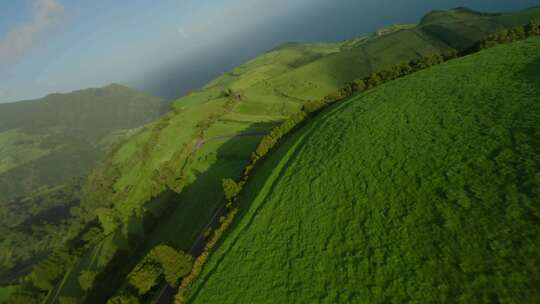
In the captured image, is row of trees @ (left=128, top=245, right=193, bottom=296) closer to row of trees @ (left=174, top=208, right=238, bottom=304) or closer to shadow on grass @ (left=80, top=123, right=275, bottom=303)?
row of trees @ (left=174, top=208, right=238, bottom=304)

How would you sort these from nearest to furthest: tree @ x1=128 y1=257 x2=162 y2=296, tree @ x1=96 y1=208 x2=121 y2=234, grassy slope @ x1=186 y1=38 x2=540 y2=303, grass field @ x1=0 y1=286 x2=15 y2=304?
grassy slope @ x1=186 y1=38 x2=540 y2=303 → tree @ x1=128 y1=257 x2=162 y2=296 → tree @ x1=96 y1=208 x2=121 y2=234 → grass field @ x1=0 y1=286 x2=15 y2=304

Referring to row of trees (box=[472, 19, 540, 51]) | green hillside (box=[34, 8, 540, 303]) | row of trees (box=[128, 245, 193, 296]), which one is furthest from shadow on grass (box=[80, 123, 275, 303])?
row of trees (box=[472, 19, 540, 51])

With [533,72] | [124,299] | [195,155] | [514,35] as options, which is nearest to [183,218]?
[124,299]

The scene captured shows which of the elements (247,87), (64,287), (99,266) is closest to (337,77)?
(247,87)

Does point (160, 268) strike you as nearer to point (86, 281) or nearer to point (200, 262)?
point (200, 262)

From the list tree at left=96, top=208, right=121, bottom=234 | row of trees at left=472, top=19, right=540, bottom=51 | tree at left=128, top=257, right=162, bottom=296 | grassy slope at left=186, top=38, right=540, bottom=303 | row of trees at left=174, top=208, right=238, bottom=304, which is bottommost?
tree at left=96, top=208, right=121, bottom=234

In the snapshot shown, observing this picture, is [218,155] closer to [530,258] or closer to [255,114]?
[255,114]

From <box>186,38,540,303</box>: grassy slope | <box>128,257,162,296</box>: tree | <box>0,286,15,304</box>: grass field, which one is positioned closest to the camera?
A: <box>186,38,540,303</box>: grassy slope
